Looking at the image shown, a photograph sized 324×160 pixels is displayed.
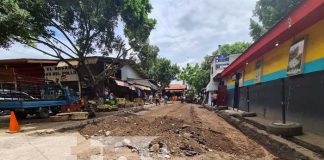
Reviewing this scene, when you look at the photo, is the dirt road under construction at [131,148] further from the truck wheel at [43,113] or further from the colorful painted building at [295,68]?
the truck wheel at [43,113]

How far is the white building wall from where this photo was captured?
42016mm

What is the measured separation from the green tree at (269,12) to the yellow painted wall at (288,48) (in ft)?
41.1

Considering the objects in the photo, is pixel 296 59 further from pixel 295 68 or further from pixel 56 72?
pixel 56 72

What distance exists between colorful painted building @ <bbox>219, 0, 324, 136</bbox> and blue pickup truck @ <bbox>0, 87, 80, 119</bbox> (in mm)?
11836

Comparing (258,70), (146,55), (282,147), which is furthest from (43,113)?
(282,147)

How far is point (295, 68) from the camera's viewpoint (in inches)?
438

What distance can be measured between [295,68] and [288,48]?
128 centimetres

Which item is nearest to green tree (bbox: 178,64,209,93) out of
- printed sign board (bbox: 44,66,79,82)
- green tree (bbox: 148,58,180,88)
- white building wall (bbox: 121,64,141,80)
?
green tree (bbox: 148,58,180,88)

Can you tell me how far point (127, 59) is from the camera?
3022 cm

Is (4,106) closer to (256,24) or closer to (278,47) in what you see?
(278,47)

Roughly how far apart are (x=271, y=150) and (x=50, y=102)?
47.7 ft

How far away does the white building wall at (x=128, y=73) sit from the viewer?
4202cm

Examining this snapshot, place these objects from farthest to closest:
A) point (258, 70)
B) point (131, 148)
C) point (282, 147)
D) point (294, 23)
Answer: point (258, 70), point (294, 23), point (131, 148), point (282, 147)

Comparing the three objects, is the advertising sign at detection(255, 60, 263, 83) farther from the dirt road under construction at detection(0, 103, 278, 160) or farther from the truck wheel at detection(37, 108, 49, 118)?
the truck wheel at detection(37, 108, 49, 118)
